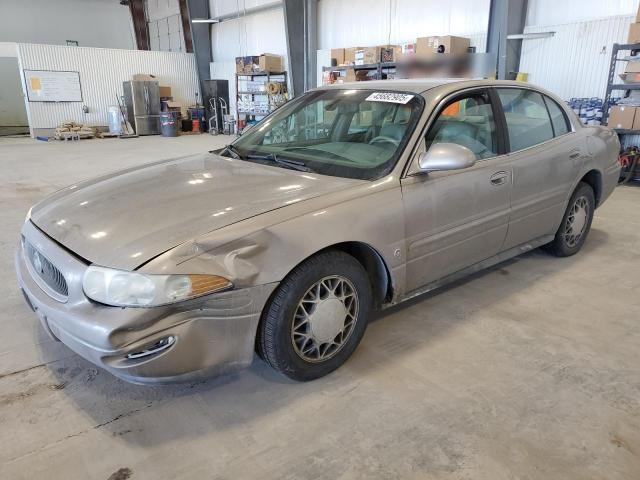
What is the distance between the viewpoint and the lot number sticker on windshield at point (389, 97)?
2694 mm

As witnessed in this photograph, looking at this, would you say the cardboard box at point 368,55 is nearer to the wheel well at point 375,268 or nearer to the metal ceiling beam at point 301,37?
the metal ceiling beam at point 301,37

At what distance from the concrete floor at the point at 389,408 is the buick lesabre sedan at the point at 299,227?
0.25 meters

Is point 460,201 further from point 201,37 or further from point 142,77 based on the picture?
point 201,37

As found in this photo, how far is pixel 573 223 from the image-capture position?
3.75 meters

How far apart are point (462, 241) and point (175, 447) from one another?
5.96 ft

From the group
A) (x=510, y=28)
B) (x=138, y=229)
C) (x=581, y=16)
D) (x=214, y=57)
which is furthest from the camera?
(x=214, y=57)

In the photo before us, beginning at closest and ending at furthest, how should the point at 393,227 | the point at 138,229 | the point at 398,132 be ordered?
the point at 138,229 < the point at 393,227 < the point at 398,132

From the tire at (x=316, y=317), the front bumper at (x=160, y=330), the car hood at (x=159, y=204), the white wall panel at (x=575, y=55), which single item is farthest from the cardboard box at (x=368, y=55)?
the front bumper at (x=160, y=330)

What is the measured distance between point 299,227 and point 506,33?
328 inches

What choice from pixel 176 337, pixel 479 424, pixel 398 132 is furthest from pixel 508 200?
pixel 176 337

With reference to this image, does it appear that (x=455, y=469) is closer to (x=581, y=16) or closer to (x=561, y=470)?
(x=561, y=470)

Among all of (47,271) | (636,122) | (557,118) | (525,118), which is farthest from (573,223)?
(636,122)

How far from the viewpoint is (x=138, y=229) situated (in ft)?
6.40

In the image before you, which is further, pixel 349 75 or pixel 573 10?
pixel 349 75
